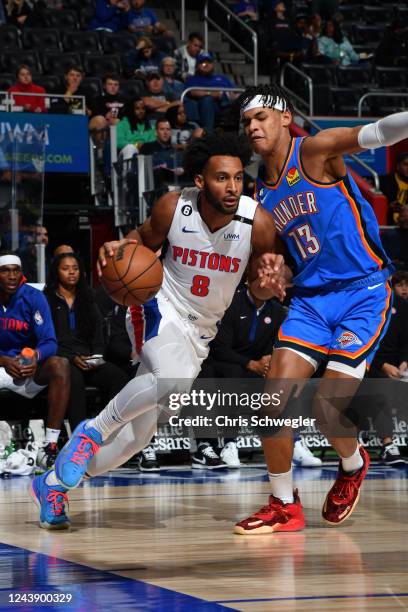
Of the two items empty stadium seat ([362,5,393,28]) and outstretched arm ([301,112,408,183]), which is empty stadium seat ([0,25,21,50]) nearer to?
empty stadium seat ([362,5,393,28])

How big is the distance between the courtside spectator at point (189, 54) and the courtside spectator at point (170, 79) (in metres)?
0.75

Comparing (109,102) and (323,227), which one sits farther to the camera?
(109,102)

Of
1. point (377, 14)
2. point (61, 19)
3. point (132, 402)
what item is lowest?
point (132, 402)

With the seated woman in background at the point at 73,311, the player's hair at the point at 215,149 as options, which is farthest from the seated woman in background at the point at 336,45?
the player's hair at the point at 215,149

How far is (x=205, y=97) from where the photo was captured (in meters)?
14.5

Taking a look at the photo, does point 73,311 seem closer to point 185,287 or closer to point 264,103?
point 185,287

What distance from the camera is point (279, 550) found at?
502 centimetres

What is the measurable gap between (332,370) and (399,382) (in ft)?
14.5

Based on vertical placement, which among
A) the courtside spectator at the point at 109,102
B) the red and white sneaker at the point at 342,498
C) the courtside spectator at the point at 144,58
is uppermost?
the courtside spectator at the point at 144,58

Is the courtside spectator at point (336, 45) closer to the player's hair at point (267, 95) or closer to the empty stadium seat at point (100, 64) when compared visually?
the empty stadium seat at point (100, 64)

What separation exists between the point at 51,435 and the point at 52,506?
3.05 metres

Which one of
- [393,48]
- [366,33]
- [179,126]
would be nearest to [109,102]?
[179,126]

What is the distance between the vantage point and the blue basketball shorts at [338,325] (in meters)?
5.68

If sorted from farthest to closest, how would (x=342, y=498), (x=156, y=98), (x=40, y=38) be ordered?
(x=40, y=38) → (x=156, y=98) → (x=342, y=498)
